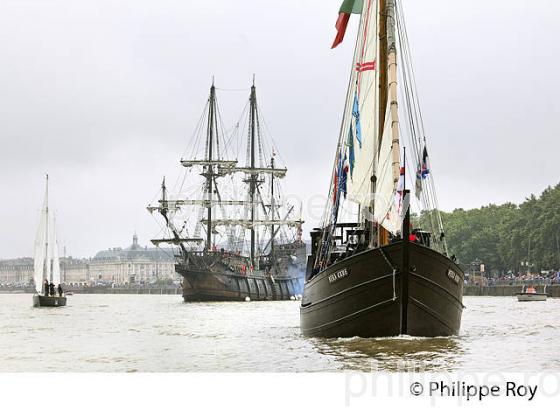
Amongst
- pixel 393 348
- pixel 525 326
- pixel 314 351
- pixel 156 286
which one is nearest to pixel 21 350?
pixel 314 351

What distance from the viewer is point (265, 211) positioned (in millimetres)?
81625

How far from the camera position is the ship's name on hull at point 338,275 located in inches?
799

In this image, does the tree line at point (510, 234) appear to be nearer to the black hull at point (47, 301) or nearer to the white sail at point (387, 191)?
the black hull at point (47, 301)

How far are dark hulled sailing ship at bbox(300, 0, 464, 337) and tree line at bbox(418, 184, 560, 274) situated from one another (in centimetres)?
3777

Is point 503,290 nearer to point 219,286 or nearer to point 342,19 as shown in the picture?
point 219,286

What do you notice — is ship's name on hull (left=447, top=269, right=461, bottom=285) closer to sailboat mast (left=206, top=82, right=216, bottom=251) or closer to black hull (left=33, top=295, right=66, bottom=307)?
black hull (left=33, top=295, right=66, bottom=307)

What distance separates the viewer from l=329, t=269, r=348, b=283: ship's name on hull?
66.6 ft

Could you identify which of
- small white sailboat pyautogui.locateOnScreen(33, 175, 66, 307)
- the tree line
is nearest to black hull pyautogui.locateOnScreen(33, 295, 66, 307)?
small white sailboat pyautogui.locateOnScreen(33, 175, 66, 307)

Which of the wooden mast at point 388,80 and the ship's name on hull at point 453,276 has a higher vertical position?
the wooden mast at point 388,80

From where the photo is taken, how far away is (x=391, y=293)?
1977 centimetres

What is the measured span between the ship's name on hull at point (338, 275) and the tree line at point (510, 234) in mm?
39935

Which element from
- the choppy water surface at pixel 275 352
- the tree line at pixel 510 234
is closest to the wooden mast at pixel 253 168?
the tree line at pixel 510 234
